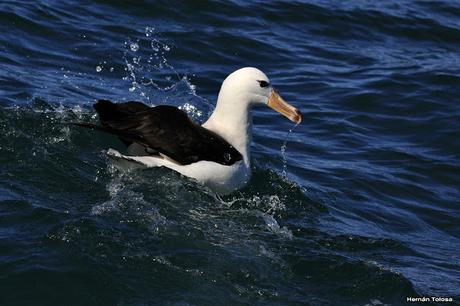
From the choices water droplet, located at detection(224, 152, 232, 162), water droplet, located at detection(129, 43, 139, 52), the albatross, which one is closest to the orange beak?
the albatross

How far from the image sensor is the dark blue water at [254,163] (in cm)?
707

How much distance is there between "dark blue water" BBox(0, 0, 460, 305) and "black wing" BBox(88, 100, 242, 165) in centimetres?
26

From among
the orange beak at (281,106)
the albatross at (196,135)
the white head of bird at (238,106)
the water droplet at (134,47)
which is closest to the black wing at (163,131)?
the albatross at (196,135)

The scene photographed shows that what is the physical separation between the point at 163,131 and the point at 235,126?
0.85 metres

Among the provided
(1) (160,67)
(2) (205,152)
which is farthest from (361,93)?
(2) (205,152)

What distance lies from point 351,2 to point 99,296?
34.9 feet

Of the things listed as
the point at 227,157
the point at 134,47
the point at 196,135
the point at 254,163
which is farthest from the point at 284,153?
the point at 134,47

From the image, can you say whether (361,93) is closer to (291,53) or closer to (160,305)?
(291,53)

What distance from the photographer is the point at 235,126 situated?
29.2ft

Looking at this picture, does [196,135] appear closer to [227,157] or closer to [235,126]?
[227,157]

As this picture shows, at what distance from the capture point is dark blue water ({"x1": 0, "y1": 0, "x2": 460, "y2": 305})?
7.07 metres

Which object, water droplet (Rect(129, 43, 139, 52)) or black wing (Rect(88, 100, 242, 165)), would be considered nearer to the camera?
black wing (Rect(88, 100, 242, 165))

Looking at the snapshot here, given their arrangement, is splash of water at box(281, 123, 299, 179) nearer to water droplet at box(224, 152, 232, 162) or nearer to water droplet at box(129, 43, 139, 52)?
water droplet at box(224, 152, 232, 162)

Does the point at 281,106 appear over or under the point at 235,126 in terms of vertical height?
over
